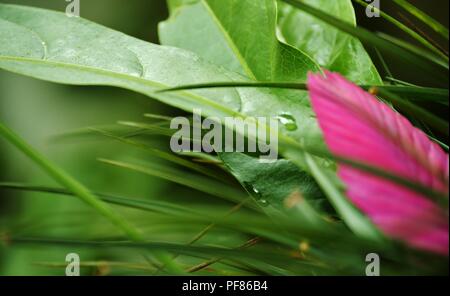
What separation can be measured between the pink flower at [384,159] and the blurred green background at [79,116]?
50 cm

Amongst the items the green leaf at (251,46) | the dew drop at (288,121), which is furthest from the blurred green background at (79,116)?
the dew drop at (288,121)

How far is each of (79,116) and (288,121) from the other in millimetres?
604

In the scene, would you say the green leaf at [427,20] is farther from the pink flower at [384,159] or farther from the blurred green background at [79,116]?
the blurred green background at [79,116]

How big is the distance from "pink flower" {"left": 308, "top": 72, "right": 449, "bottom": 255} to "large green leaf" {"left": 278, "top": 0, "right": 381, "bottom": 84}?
0.25 feet

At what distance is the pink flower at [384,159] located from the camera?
5.1 inches

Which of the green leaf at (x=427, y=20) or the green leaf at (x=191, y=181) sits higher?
the green leaf at (x=427, y=20)

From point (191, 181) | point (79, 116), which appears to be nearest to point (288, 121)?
point (191, 181)

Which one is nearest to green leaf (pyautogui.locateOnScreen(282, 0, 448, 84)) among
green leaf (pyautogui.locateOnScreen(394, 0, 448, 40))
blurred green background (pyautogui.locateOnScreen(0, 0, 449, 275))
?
green leaf (pyautogui.locateOnScreen(394, 0, 448, 40))

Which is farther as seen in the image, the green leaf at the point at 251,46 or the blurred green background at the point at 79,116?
the blurred green background at the point at 79,116

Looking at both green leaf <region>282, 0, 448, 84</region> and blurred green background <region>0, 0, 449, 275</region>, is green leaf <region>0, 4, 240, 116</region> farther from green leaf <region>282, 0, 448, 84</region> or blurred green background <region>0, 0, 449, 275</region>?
blurred green background <region>0, 0, 449, 275</region>

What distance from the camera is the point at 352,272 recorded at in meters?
0.14

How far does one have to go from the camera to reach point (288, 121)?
20 centimetres

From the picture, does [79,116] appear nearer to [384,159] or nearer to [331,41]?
[331,41]
